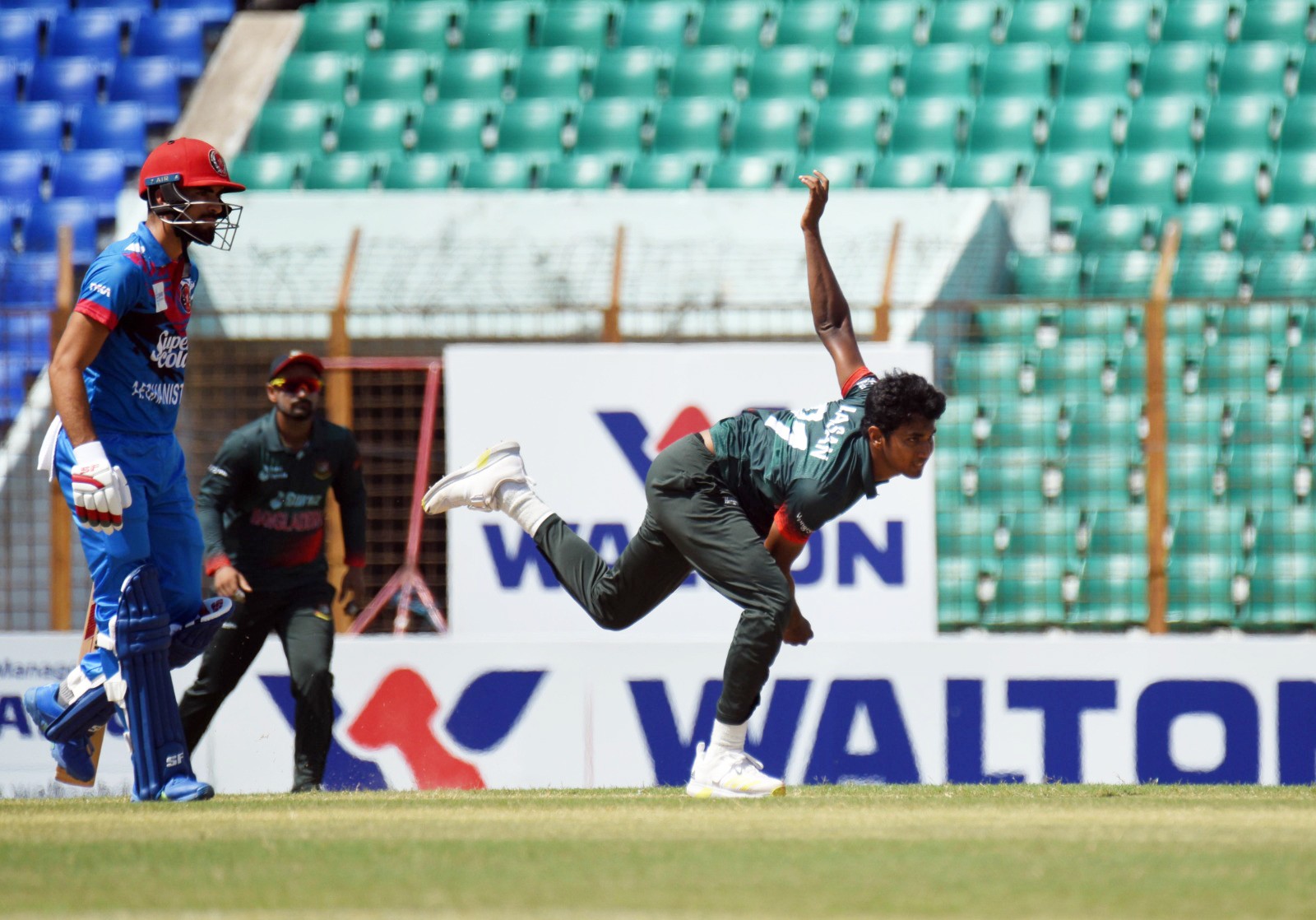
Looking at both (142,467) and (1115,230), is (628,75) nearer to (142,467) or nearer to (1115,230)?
(1115,230)

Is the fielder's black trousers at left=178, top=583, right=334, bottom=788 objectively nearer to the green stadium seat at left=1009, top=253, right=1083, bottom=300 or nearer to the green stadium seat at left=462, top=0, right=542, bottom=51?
the green stadium seat at left=1009, top=253, right=1083, bottom=300

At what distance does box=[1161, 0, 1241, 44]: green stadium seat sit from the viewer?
46.5ft

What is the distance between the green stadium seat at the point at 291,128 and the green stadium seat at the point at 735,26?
3.13 meters

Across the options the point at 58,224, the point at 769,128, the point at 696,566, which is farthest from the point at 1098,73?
the point at 696,566

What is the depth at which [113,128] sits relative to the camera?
1480 cm

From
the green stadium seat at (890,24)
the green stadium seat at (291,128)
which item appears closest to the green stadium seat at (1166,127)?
the green stadium seat at (890,24)

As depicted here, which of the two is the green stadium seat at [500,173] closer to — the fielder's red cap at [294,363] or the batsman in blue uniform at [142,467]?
the fielder's red cap at [294,363]

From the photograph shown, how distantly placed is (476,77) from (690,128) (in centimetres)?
201

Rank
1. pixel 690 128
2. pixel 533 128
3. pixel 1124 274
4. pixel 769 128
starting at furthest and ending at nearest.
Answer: pixel 533 128 → pixel 690 128 → pixel 769 128 → pixel 1124 274

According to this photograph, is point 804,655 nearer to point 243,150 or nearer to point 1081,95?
point 1081,95

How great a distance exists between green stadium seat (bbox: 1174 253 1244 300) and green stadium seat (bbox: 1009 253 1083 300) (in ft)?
2.24

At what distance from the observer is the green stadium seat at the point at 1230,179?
43.1 feet

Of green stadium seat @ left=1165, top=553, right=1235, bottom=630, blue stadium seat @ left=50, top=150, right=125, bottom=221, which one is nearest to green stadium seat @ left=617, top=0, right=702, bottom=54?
blue stadium seat @ left=50, top=150, right=125, bottom=221

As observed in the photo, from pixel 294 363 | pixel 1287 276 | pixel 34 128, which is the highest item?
pixel 34 128
